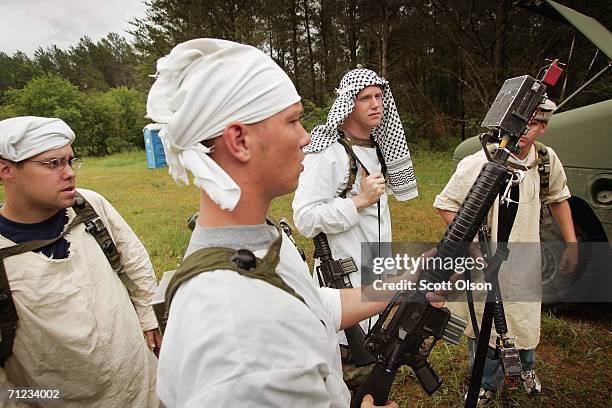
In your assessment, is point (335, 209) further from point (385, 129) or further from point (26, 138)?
Answer: point (26, 138)

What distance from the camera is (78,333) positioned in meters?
1.66

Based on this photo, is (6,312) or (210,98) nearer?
(210,98)

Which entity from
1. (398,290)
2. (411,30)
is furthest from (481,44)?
(398,290)

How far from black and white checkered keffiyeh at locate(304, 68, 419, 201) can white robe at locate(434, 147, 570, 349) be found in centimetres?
33

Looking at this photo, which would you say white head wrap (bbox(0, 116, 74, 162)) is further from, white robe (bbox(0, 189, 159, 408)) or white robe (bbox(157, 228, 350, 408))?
white robe (bbox(157, 228, 350, 408))

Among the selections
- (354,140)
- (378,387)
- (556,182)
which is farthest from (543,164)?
(378,387)

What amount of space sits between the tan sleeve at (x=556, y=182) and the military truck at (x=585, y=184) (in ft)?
2.28

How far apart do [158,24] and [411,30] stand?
12167 mm

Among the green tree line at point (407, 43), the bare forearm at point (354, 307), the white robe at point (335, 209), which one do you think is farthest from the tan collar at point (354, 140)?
the green tree line at point (407, 43)

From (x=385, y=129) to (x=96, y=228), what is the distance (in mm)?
1931

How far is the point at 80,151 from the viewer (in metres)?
27.3

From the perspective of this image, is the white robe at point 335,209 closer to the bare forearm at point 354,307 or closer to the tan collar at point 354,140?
the tan collar at point 354,140

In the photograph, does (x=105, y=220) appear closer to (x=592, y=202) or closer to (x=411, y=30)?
(x=592, y=202)

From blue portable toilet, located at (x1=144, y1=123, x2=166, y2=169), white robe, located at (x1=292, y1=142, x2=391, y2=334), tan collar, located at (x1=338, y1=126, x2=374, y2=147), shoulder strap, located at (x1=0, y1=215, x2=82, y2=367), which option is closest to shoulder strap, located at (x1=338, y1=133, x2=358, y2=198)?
white robe, located at (x1=292, y1=142, x2=391, y2=334)
